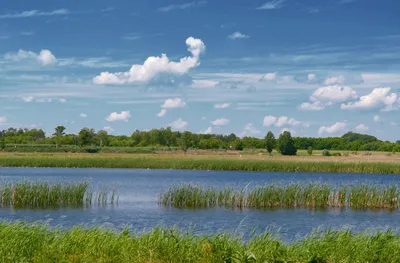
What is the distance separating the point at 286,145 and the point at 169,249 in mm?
106342

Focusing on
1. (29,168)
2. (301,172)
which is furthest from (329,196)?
(29,168)

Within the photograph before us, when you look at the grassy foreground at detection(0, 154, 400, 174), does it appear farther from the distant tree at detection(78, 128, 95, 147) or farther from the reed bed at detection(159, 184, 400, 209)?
the distant tree at detection(78, 128, 95, 147)

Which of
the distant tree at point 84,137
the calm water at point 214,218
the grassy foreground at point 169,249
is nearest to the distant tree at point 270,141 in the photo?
the distant tree at point 84,137

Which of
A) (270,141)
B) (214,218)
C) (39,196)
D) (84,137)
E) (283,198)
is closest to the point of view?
(214,218)

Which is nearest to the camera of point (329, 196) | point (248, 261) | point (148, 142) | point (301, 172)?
point (248, 261)

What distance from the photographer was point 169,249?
12.5 m

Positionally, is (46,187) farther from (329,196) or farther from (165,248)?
(165,248)

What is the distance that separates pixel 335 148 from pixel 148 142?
54730 mm

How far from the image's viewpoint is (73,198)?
1128 inches

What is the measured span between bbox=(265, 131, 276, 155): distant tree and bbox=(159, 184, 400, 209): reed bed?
88571mm

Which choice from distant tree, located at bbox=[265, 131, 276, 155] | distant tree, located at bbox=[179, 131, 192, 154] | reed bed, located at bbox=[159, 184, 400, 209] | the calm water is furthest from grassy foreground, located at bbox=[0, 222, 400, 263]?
distant tree, located at bbox=[265, 131, 276, 155]

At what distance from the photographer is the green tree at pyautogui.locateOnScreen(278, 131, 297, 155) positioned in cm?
11644

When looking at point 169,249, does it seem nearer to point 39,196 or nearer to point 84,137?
point 39,196

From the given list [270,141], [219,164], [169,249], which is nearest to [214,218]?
[169,249]
